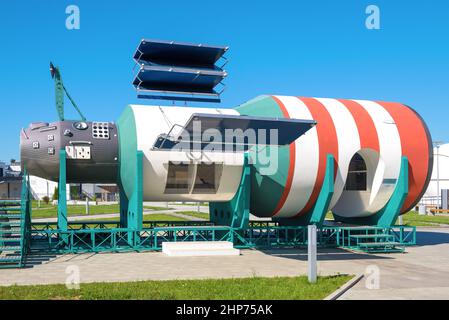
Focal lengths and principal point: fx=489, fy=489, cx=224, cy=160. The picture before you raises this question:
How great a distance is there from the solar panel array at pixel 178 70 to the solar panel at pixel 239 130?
3789 millimetres

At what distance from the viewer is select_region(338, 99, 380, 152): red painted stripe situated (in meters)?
20.2

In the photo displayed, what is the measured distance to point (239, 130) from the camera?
54.8 feet

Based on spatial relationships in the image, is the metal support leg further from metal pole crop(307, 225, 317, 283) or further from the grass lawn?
metal pole crop(307, 225, 317, 283)

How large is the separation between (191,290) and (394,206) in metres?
12.5

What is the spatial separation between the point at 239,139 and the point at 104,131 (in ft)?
18.0

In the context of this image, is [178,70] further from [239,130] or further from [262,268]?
[262,268]

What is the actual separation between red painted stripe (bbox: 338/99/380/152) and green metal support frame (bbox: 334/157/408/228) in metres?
1.46

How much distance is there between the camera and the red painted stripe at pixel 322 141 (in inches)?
773

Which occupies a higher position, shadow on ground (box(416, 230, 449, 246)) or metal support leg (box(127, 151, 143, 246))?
metal support leg (box(127, 151, 143, 246))

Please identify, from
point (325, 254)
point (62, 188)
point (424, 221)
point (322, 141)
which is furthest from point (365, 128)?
point (424, 221)

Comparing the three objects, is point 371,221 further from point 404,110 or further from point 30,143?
point 30,143

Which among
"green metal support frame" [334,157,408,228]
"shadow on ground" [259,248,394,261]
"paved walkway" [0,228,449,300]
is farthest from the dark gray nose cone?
"green metal support frame" [334,157,408,228]

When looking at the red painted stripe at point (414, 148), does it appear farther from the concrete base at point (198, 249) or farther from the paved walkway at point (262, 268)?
the concrete base at point (198, 249)
